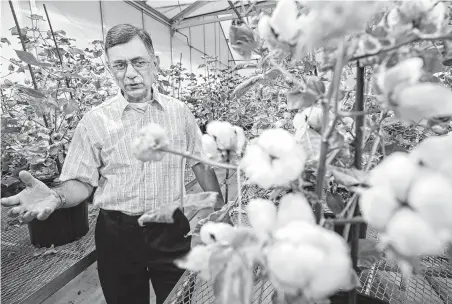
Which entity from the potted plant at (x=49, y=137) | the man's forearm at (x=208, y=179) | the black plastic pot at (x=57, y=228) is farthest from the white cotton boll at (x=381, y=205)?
the black plastic pot at (x=57, y=228)

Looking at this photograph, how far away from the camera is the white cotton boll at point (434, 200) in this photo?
147 mm

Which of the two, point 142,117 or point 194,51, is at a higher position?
point 194,51

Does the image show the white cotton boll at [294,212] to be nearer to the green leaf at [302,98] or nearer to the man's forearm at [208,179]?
the green leaf at [302,98]

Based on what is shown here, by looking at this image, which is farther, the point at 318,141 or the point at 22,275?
the point at 22,275

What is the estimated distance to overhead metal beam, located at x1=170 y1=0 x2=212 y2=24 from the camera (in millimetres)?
6195

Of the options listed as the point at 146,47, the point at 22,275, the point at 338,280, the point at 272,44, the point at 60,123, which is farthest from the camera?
the point at 60,123

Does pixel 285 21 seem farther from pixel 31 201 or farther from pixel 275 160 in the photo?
pixel 31 201

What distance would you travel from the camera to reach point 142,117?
1.08 metres

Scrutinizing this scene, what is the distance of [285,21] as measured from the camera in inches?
9.3

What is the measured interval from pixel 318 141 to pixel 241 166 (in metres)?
0.10

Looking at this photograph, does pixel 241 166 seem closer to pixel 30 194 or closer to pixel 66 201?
pixel 30 194

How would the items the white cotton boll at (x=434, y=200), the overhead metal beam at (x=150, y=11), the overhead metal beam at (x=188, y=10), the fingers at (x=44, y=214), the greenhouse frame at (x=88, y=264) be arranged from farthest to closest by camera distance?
the overhead metal beam at (x=188, y=10) < the overhead metal beam at (x=150, y=11) < the fingers at (x=44, y=214) < the greenhouse frame at (x=88, y=264) < the white cotton boll at (x=434, y=200)

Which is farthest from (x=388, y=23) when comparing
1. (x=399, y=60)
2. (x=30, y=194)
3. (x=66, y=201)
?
(x=66, y=201)

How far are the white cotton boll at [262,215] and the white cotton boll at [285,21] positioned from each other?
0.13m
